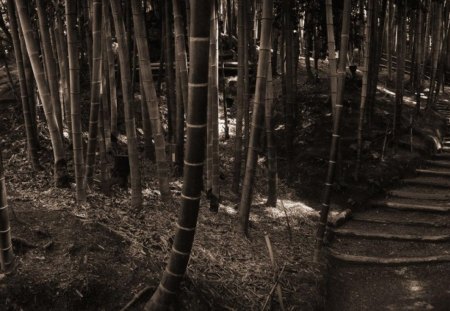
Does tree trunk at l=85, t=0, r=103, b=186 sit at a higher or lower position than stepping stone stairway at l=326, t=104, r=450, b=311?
higher

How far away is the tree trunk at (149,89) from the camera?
356 cm

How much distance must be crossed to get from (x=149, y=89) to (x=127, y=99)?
0.90 ft

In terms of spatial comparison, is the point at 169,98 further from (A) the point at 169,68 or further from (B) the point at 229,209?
(B) the point at 229,209

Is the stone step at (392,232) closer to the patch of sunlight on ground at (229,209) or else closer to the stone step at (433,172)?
the patch of sunlight on ground at (229,209)

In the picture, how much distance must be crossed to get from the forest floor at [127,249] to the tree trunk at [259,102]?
35 cm

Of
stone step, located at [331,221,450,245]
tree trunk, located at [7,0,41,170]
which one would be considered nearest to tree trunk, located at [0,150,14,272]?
tree trunk, located at [7,0,41,170]

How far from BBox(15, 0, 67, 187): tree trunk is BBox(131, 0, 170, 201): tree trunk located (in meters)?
0.88

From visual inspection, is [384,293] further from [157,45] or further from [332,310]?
[157,45]

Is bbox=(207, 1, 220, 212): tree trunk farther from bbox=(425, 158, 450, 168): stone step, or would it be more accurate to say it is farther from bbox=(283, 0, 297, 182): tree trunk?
bbox=(425, 158, 450, 168): stone step

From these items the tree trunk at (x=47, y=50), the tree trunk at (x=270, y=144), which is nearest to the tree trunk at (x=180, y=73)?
the tree trunk at (x=270, y=144)

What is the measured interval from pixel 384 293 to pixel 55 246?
3.30 metres

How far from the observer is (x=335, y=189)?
7078 mm

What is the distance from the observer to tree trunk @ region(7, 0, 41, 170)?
4234 millimetres

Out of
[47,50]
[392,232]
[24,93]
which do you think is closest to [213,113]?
[47,50]
